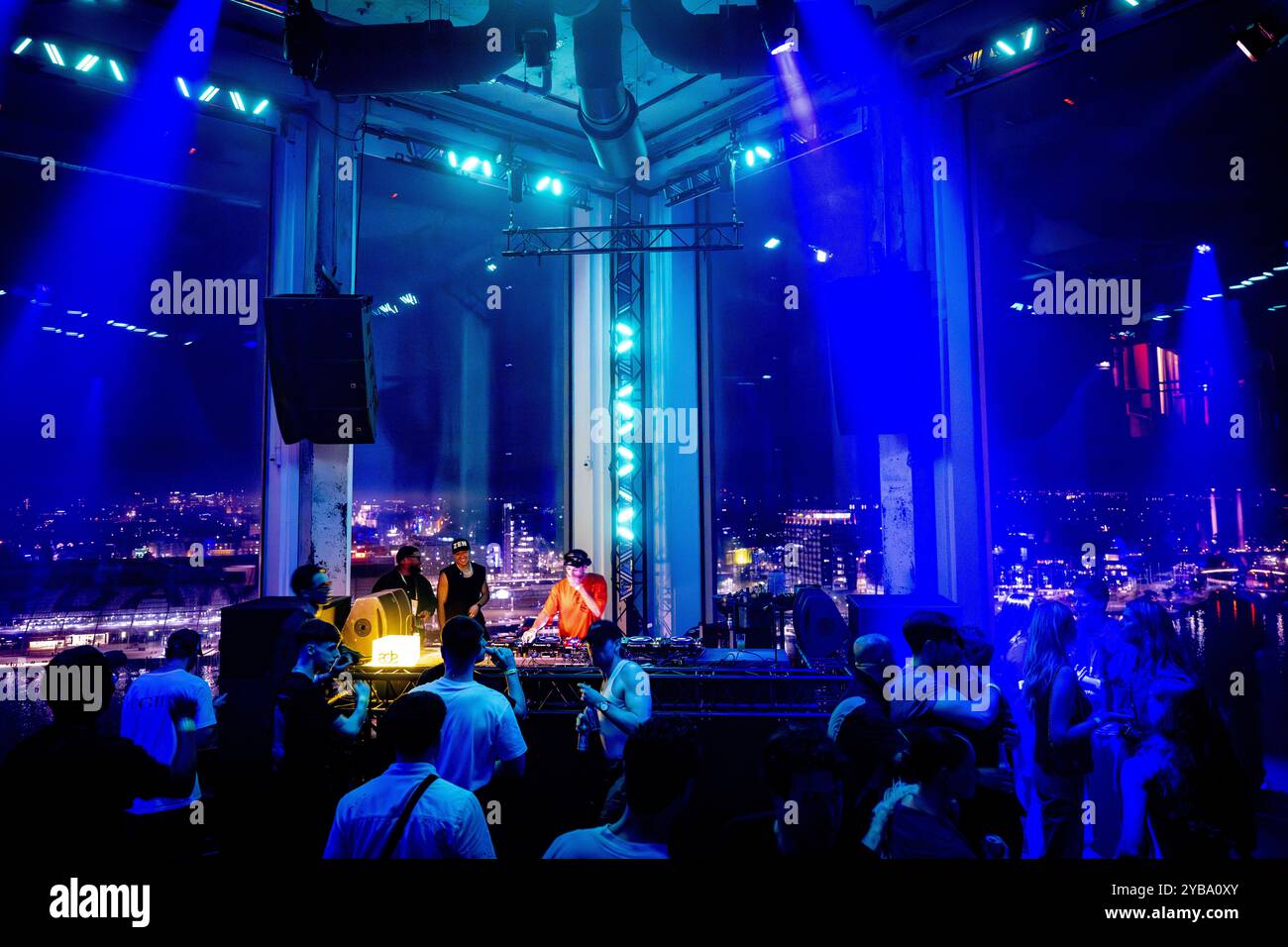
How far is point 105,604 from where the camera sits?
16.4 feet

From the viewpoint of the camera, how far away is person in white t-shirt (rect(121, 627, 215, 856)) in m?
2.85

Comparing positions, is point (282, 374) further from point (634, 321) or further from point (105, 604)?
point (634, 321)

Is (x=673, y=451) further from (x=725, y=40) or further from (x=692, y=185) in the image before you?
(x=725, y=40)

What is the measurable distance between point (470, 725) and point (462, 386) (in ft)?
17.2

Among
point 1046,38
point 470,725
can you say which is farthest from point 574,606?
point 1046,38

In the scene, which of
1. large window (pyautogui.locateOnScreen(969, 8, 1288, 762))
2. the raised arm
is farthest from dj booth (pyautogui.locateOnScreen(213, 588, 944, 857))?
large window (pyautogui.locateOnScreen(969, 8, 1288, 762))

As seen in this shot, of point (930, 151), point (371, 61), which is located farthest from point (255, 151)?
point (930, 151)

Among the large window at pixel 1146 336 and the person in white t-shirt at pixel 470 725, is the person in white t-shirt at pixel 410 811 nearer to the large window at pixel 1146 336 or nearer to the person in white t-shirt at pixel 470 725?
the person in white t-shirt at pixel 470 725

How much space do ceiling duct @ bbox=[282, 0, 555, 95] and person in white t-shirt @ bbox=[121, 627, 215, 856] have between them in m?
3.93

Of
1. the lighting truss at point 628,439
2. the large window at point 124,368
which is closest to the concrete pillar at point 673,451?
the lighting truss at point 628,439

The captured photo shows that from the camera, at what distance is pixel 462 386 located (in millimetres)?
7340
